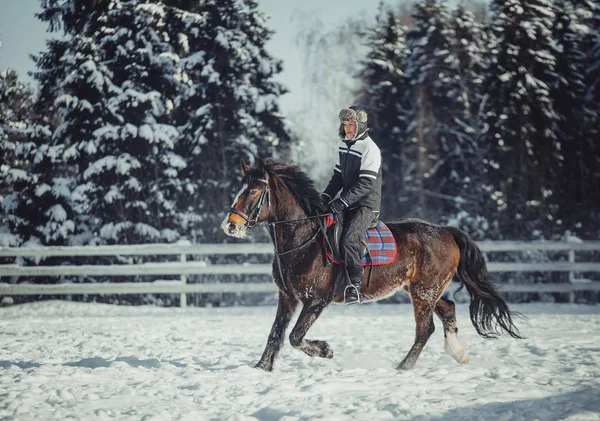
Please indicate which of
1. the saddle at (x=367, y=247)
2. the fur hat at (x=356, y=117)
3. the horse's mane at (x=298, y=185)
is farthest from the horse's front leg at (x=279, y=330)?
the fur hat at (x=356, y=117)

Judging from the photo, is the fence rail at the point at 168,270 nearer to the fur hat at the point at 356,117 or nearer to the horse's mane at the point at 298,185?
the horse's mane at the point at 298,185

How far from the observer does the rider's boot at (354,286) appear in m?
5.90

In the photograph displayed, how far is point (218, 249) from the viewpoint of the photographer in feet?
42.3

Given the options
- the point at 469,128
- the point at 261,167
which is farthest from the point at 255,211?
the point at 469,128

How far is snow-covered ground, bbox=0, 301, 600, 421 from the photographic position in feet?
13.9

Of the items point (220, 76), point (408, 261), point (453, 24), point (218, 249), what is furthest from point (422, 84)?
point (408, 261)

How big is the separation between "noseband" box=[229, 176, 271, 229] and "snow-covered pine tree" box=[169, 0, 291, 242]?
1052 centimetres

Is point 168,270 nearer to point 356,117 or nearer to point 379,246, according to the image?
point 379,246

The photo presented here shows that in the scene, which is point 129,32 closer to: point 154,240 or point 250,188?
point 154,240

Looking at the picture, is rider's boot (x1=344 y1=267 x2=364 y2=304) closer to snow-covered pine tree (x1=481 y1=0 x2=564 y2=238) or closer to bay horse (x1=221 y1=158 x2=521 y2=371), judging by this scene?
bay horse (x1=221 y1=158 x2=521 y2=371)

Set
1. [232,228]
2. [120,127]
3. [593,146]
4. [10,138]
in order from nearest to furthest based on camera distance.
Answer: [232,228], [120,127], [10,138], [593,146]

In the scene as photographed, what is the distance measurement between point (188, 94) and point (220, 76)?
116cm

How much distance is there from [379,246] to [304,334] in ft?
4.45

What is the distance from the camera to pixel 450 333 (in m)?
6.31
